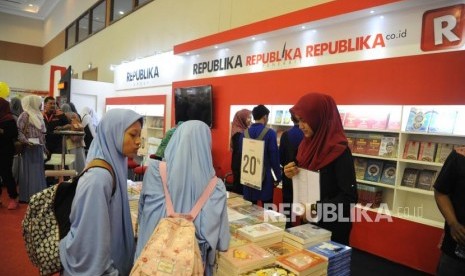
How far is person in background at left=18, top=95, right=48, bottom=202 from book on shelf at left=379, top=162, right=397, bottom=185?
4823 mm

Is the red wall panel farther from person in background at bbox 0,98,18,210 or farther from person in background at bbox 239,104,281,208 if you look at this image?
person in background at bbox 0,98,18,210

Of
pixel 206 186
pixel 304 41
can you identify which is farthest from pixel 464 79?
pixel 206 186

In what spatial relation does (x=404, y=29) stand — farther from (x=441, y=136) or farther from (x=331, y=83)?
(x=441, y=136)

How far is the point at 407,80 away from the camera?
338 cm

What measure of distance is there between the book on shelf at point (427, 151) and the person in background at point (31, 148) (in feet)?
16.8

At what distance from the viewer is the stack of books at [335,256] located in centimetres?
160

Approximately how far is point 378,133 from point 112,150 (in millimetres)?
3370

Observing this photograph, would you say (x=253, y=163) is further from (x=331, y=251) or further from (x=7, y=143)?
(x=7, y=143)

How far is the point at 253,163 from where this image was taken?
105 inches

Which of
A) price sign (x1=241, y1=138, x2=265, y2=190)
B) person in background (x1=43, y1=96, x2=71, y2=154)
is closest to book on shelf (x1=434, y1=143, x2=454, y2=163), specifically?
price sign (x1=241, y1=138, x2=265, y2=190)

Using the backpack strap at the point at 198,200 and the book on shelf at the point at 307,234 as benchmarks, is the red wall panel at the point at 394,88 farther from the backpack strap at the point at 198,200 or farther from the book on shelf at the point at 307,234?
the backpack strap at the point at 198,200

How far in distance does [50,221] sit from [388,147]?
3.54 m

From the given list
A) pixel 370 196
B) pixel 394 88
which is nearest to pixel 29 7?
pixel 394 88

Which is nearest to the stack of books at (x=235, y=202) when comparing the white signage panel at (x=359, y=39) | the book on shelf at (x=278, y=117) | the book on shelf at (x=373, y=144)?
the book on shelf at (x=373, y=144)
